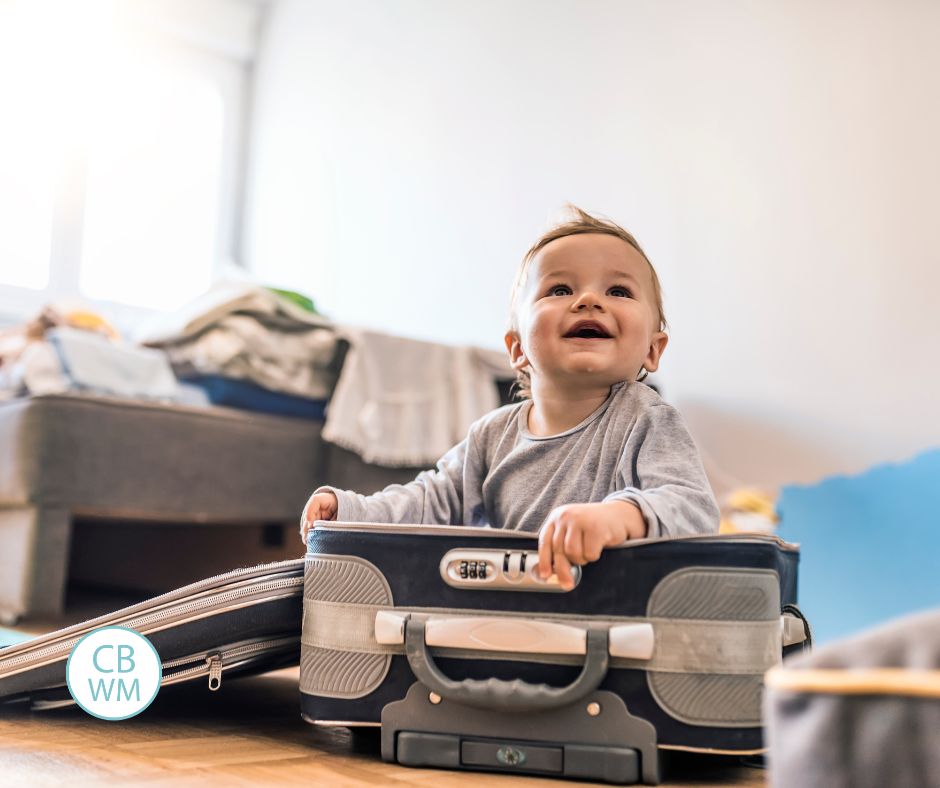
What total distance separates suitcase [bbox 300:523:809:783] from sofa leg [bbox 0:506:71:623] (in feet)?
3.22

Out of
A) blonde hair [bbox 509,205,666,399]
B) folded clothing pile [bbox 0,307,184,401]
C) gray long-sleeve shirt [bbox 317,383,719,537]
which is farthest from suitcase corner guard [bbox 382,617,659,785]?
folded clothing pile [bbox 0,307,184,401]

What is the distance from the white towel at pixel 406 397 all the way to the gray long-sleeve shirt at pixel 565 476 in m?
0.94

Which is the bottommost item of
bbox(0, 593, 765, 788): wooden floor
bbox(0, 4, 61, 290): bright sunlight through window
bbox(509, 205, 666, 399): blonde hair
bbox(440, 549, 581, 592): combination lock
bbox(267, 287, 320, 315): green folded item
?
bbox(0, 593, 765, 788): wooden floor

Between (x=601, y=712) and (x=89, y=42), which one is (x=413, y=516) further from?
(x=89, y=42)

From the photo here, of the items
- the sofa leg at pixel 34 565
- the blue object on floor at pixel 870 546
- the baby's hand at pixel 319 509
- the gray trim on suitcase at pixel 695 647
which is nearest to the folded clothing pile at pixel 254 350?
the sofa leg at pixel 34 565

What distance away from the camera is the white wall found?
1859mm

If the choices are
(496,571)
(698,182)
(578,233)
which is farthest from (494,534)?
(698,182)

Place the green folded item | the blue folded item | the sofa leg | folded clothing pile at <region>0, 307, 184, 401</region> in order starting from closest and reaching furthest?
the sofa leg → folded clothing pile at <region>0, 307, 184, 401</region> → the blue folded item → the green folded item

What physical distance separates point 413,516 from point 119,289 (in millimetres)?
2577

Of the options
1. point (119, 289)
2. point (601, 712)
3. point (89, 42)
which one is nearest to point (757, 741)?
point (601, 712)

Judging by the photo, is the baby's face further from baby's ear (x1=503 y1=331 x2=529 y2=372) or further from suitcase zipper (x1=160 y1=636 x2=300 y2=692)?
suitcase zipper (x1=160 y1=636 x2=300 y2=692)

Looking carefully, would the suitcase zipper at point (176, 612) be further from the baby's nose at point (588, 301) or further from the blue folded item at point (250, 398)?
the blue folded item at point (250, 398)

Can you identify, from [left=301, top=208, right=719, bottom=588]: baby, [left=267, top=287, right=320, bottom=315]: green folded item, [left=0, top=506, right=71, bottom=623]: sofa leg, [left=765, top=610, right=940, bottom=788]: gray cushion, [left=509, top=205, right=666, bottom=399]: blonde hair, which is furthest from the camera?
[left=267, top=287, right=320, bottom=315]: green folded item

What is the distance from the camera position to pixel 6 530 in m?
1.71
